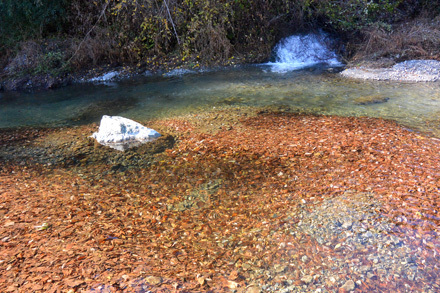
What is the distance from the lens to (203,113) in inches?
321

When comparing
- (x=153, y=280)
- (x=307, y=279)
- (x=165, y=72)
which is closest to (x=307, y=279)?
(x=307, y=279)

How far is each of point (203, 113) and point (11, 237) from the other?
506cm

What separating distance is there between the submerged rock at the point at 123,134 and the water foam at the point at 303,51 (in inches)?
321

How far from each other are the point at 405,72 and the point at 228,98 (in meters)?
5.72

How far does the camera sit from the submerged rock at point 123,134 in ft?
22.0

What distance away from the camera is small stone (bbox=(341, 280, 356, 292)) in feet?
9.87

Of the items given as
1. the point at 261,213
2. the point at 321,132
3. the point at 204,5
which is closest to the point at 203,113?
the point at 321,132

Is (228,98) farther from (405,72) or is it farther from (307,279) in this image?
(307,279)

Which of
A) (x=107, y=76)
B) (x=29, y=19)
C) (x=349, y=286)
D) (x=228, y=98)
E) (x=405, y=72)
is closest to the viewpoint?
(x=349, y=286)

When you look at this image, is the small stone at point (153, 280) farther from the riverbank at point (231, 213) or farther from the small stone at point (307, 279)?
the small stone at point (307, 279)

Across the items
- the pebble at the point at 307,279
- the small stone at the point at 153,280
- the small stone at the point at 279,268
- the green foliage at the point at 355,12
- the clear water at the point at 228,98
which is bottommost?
the clear water at the point at 228,98

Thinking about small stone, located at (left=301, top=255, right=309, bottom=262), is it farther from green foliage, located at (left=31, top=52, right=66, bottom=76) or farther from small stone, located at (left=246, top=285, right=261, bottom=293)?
green foliage, located at (left=31, top=52, right=66, bottom=76)

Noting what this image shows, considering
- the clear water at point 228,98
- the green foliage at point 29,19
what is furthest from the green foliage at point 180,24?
the clear water at point 228,98

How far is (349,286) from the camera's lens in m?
3.04
